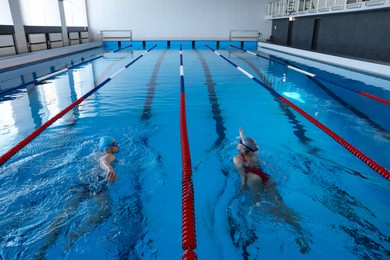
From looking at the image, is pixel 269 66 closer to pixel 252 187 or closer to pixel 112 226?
pixel 252 187

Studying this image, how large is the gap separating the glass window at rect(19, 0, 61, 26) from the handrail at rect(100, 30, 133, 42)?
4.61m

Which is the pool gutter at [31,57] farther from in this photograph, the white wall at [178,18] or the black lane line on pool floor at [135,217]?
the black lane line on pool floor at [135,217]

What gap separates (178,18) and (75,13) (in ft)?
21.0

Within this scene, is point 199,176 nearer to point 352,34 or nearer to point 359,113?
point 359,113

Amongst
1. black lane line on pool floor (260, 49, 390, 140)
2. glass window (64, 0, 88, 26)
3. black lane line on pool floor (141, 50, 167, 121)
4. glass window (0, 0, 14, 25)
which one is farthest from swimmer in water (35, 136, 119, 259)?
glass window (64, 0, 88, 26)

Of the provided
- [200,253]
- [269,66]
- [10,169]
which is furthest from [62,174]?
[269,66]

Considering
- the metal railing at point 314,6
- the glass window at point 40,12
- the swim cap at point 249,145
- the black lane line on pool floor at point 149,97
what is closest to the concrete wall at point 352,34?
the metal railing at point 314,6

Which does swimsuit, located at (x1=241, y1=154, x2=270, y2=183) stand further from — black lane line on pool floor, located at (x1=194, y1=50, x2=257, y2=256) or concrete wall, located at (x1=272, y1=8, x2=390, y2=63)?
concrete wall, located at (x1=272, y1=8, x2=390, y2=63)

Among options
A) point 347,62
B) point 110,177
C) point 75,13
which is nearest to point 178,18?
point 75,13

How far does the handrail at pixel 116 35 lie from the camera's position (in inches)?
736

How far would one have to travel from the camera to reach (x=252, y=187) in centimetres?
229

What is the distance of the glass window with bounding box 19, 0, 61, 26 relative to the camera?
11.2 m

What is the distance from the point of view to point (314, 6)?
12.6 meters

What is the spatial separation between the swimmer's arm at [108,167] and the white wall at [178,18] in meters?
17.8
